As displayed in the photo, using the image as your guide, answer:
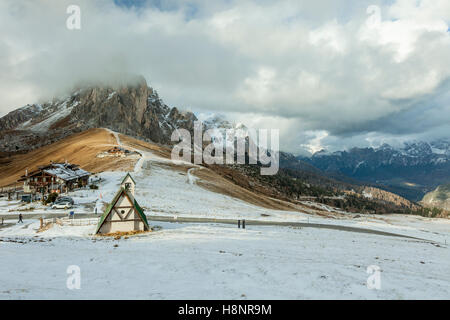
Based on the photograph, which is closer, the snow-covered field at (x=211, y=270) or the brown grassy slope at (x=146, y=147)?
the snow-covered field at (x=211, y=270)

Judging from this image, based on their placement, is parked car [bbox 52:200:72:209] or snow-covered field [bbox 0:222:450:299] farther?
parked car [bbox 52:200:72:209]

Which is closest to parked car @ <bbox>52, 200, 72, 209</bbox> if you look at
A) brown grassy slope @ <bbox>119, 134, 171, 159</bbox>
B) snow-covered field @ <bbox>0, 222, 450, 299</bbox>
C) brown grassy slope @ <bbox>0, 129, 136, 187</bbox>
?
snow-covered field @ <bbox>0, 222, 450, 299</bbox>

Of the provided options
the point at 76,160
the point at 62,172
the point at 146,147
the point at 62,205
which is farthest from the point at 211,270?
the point at 146,147

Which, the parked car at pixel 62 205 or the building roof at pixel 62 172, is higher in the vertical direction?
the building roof at pixel 62 172

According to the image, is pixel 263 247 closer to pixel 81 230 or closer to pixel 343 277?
pixel 343 277

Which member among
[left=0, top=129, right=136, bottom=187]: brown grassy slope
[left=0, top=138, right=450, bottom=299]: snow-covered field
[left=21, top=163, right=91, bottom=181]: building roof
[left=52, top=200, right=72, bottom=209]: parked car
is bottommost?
[left=0, top=138, right=450, bottom=299]: snow-covered field

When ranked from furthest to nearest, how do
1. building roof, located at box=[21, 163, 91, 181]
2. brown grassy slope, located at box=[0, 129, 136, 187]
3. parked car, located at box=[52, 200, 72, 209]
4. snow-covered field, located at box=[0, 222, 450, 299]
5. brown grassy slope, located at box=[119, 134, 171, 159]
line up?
brown grassy slope, located at box=[119, 134, 171, 159] < brown grassy slope, located at box=[0, 129, 136, 187] < building roof, located at box=[21, 163, 91, 181] < parked car, located at box=[52, 200, 72, 209] < snow-covered field, located at box=[0, 222, 450, 299]

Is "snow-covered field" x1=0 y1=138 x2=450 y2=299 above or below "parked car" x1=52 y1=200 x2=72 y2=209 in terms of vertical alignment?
below

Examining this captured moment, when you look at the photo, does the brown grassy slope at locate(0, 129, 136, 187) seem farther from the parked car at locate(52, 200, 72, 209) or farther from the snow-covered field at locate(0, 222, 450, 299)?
the snow-covered field at locate(0, 222, 450, 299)

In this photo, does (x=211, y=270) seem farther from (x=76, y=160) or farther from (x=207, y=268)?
(x=76, y=160)

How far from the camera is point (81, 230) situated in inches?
1044

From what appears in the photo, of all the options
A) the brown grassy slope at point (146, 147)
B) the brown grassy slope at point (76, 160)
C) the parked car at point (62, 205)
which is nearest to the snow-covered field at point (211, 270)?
the parked car at point (62, 205)

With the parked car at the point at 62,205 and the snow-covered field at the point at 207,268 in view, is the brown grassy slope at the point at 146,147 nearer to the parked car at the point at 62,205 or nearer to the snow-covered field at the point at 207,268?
the parked car at the point at 62,205
